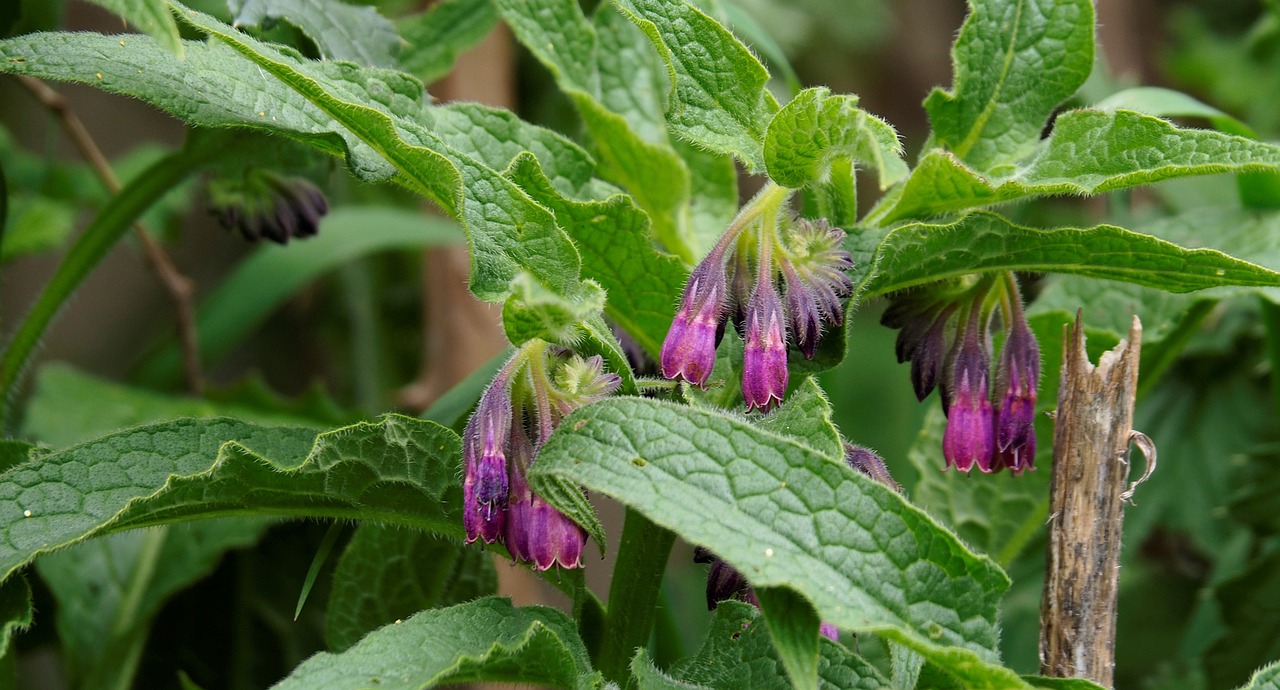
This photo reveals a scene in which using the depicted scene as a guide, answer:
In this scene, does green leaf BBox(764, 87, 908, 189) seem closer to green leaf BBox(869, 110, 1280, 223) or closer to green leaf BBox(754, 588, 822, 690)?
green leaf BBox(869, 110, 1280, 223)

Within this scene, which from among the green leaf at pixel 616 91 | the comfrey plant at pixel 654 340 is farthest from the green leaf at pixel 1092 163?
the green leaf at pixel 616 91

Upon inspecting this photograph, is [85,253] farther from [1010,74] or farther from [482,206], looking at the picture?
[1010,74]

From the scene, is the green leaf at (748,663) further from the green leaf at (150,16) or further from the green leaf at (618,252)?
the green leaf at (150,16)

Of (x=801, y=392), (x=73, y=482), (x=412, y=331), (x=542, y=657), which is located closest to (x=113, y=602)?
(x=73, y=482)

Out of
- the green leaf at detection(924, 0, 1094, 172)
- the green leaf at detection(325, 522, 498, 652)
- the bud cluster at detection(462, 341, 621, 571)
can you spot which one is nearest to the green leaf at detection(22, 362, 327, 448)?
the green leaf at detection(325, 522, 498, 652)

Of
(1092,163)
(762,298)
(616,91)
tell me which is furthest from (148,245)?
(1092,163)

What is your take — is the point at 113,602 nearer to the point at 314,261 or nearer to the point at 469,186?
the point at 314,261
